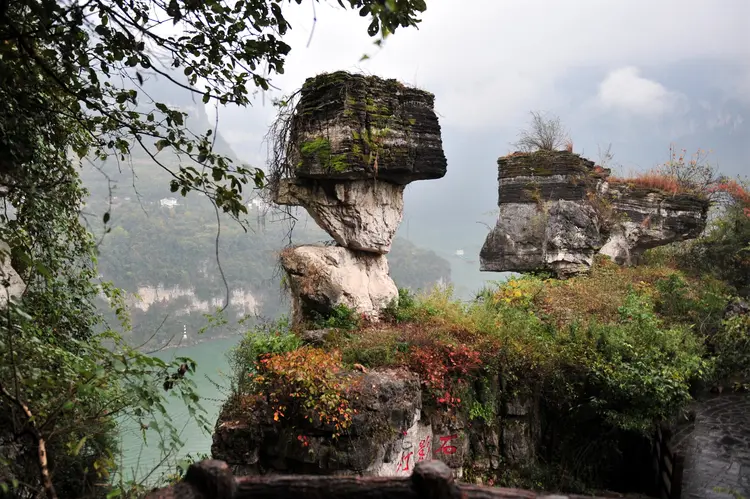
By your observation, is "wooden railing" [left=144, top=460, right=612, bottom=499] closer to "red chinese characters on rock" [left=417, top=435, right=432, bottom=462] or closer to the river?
the river

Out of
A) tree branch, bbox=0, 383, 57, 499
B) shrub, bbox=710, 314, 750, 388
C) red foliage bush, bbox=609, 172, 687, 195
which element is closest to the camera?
tree branch, bbox=0, 383, 57, 499

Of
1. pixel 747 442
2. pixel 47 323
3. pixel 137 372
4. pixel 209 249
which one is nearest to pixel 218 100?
pixel 137 372

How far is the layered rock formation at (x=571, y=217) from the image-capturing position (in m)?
13.0

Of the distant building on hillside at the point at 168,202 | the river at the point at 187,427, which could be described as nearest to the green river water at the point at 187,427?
the river at the point at 187,427

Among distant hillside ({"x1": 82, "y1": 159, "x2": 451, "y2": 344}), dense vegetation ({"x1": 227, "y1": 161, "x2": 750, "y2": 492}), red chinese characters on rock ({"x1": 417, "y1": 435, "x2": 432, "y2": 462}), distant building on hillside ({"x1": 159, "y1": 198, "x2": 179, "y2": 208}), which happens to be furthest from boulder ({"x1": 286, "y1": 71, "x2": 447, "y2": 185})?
distant building on hillside ({"x1": 159, "y1": 198, "x2": 179, "y2": 208})

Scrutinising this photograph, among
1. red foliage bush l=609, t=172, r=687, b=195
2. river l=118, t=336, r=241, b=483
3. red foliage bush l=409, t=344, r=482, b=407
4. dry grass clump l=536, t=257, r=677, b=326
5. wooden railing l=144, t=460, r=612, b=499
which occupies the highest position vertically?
red foliage bush l=609, t=172, r=687, b=195

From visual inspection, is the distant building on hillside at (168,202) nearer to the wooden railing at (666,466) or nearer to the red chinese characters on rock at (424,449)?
the red chinese characters on rock at (424,449)

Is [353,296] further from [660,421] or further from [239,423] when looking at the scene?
[660,421]

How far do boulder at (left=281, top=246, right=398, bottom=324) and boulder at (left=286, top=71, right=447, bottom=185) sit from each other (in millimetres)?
1294

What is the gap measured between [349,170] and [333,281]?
1762mm

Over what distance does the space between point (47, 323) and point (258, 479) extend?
4624mm

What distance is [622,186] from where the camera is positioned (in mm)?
14688

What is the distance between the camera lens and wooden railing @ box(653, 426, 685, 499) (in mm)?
7043

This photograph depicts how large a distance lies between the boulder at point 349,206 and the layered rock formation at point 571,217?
5374 mm
